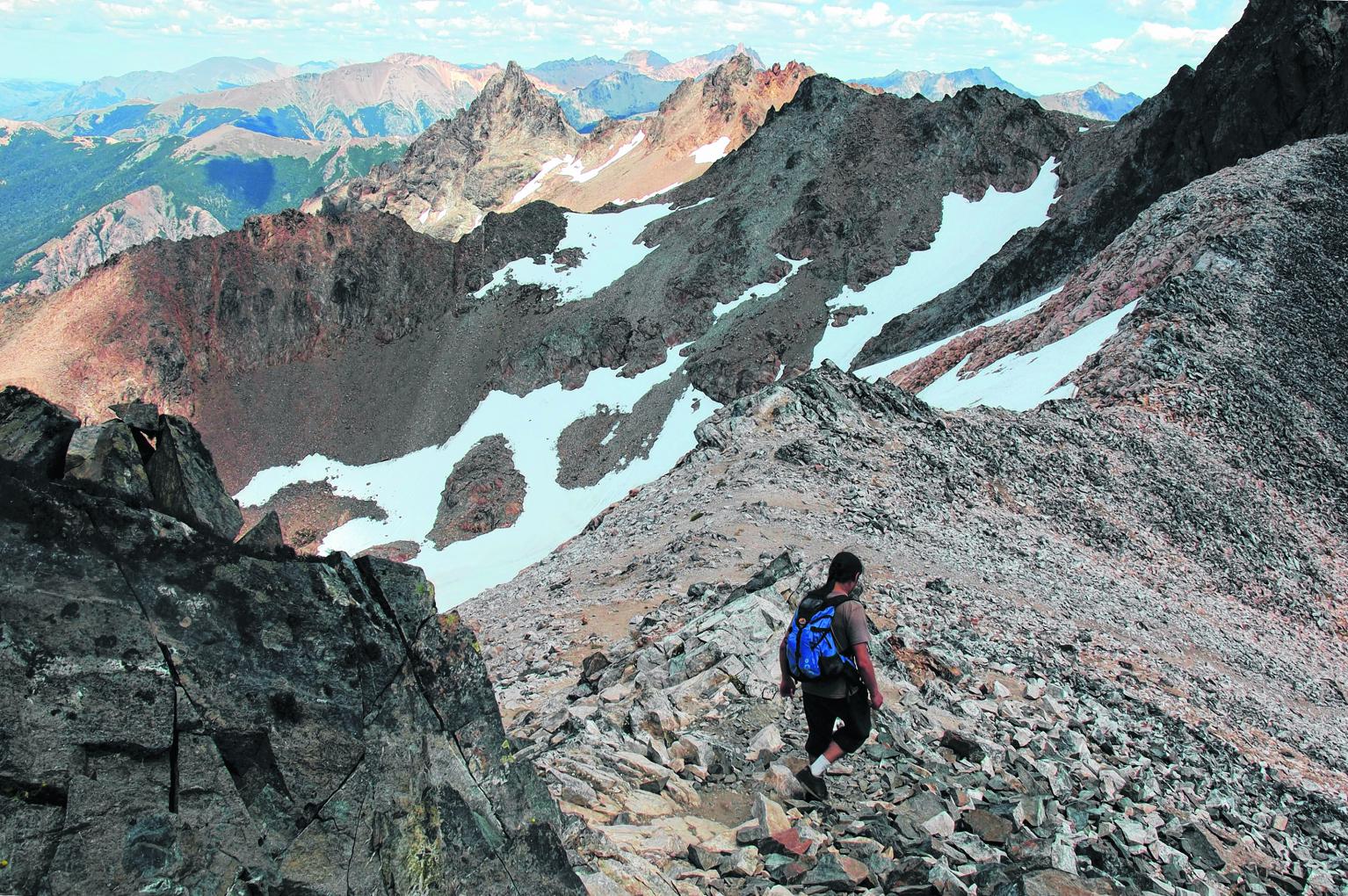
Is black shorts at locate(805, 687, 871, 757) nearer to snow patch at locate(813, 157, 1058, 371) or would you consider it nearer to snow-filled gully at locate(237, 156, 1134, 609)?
snow-filled gully at locate(237, 156, 1134, 609)

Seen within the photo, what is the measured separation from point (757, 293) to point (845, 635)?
91.8 meters

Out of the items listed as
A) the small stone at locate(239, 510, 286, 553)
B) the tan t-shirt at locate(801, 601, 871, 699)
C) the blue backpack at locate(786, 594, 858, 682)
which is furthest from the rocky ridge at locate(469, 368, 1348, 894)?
the small stone at locate(239, 510, 286, 553)

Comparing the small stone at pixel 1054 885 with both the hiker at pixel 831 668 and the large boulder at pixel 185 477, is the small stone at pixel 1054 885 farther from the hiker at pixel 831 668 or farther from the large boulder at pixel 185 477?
the large boulder at pixel 185 477

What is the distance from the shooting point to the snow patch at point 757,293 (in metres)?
96.2

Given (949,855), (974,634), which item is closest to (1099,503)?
(974,634)

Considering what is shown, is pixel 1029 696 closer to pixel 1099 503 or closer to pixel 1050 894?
pixel 1050 894

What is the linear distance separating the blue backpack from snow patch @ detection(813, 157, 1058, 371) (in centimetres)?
7649

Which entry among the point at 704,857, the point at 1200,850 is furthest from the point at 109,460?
the point at 1200,850

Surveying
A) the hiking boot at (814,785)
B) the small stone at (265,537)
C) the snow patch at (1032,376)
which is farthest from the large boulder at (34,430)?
the snow patch at (1032,376)

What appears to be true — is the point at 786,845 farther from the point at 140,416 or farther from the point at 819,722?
the point at 140,416

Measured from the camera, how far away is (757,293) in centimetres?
9756

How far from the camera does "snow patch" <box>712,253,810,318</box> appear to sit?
96188mm

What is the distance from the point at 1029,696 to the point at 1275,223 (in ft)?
116

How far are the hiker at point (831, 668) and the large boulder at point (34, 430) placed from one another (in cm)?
629
